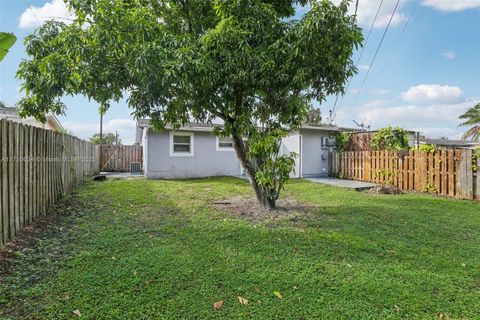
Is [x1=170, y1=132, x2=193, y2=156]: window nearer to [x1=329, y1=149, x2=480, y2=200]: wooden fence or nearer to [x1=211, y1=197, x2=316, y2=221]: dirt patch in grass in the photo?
[x1=211, y1=197, x2=316, y2=221]: dirt patch in grass

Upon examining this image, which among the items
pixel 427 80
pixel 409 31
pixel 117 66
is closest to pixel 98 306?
pixel 117 66

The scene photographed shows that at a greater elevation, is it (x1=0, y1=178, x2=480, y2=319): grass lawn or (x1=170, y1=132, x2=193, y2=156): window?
(x1=170, y1=132, x2=193, y2=156): window

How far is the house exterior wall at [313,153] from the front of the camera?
1421 centimetres

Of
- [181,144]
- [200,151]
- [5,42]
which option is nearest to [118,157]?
[181,144]

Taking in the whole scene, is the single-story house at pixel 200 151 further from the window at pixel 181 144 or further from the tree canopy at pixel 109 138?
the tree canopy at pixel 109 138

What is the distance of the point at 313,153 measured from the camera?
1445cm

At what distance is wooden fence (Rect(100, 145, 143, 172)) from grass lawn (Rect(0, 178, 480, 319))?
49.6ft

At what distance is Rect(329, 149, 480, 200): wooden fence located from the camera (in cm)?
836

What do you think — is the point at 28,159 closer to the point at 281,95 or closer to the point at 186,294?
the point at 186,294

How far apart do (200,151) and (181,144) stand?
1.05m

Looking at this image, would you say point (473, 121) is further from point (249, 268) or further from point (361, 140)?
point (249, 268)

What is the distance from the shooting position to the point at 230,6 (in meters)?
5.11

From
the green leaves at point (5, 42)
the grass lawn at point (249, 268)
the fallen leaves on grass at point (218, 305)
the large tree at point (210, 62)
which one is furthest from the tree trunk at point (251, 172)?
the green leaves at point (5, 42)

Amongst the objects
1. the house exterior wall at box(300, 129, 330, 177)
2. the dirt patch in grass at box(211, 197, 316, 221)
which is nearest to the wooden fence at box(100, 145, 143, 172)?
the house exterior wall at box(300, 129, 330, 177)
